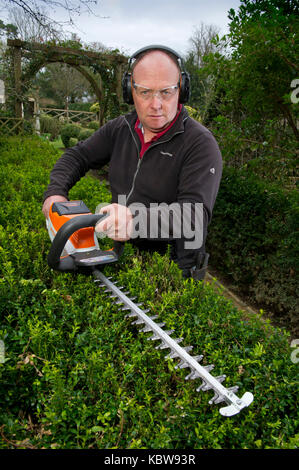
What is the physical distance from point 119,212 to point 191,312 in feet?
2.15

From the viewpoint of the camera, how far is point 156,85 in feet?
7.02

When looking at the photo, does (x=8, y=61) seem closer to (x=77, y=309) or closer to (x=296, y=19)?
(x=296, y=19)

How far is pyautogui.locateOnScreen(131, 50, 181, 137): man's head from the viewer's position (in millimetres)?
2115

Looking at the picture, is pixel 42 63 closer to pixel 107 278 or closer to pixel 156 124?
pixel 156 124

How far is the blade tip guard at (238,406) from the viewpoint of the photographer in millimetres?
1105

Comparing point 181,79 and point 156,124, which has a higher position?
point 181,79

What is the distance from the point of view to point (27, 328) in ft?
4.94

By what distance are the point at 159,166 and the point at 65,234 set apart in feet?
3.20

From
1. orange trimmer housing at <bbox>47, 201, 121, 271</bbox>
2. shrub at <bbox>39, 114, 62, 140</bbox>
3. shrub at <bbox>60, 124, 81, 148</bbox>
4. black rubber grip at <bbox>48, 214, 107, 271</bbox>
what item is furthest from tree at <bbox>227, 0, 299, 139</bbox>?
shrub at <bbox>39, 114, 62, 140</bbox>

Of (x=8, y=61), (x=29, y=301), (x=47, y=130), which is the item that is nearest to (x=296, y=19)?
(x=29, y=301)

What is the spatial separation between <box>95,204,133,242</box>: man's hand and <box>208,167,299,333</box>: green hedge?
322 cm

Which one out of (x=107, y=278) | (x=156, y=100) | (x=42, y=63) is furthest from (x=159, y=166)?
(x=42, y=63)

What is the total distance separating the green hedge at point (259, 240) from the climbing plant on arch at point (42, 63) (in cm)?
838

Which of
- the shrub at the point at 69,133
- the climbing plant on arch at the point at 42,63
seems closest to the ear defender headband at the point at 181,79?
the climbing plant on arch at the point at 42,63
